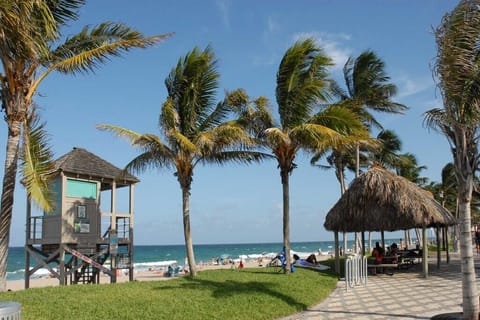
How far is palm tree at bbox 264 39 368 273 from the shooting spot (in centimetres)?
1390

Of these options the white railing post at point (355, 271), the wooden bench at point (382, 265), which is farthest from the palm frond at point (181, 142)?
the wooden bench at point (382, 265)

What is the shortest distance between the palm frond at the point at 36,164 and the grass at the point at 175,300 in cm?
188

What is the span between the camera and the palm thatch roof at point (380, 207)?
1587cm

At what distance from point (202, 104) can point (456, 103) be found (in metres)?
8.32

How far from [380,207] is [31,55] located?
39.1 ft

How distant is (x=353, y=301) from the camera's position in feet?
37.6

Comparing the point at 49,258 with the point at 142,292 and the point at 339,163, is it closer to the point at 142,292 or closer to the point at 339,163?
the point at 142,292

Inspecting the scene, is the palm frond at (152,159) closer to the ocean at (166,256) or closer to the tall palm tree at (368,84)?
the tall palm tree at (368,84)

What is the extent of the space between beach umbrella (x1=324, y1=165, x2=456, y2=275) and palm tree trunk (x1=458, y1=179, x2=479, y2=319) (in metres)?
8.04

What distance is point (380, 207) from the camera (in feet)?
53.8

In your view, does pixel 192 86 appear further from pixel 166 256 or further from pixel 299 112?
pixel 166 256

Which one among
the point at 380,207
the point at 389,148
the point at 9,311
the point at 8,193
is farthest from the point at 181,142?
the point at 389,148

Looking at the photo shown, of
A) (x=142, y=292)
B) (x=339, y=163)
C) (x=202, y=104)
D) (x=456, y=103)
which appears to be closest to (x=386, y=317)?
(x=456, y=103)

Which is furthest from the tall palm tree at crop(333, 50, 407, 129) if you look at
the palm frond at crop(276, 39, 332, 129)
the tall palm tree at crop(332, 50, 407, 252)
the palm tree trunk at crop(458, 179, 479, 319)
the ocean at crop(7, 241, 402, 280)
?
the ocean at crop(7, 241, 402, 280)
